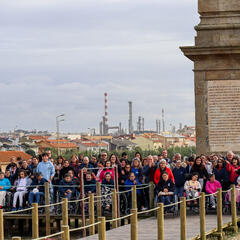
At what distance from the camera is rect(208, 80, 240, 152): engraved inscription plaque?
1149 inches

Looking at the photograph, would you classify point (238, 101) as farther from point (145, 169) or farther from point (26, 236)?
point (26, 236)

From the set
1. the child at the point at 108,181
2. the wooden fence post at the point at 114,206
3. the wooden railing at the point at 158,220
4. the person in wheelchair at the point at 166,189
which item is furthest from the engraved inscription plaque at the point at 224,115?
the wooden fence post at the point at 114,206

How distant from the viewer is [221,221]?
66.9ft

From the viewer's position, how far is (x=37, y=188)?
2517 centimetres

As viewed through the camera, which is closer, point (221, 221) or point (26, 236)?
point (221, 221)

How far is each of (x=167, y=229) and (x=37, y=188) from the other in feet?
20.2

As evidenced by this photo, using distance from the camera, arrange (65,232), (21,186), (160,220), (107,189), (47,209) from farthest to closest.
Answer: (21,186), (47,209), (107,189), (160,220), (65,232)

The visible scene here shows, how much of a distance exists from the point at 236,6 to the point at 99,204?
9.34 metres

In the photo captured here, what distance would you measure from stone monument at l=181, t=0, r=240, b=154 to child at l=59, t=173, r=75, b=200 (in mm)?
6260

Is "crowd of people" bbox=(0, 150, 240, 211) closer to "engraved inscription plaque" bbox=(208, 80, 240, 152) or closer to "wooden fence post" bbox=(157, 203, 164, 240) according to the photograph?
"engraved inscription plaque" bbox=(208, 80, 240, 152)

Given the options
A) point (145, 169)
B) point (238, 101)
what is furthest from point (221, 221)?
point (238, 101)

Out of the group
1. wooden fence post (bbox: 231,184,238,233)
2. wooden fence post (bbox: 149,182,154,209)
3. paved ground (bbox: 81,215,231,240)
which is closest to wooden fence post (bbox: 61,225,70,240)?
paved ground (bbox: 81,215,231,240)

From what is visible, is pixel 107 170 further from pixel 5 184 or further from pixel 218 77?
pixel 218 77

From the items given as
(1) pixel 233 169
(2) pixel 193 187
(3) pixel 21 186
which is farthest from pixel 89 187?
(1) pixel 233 169
